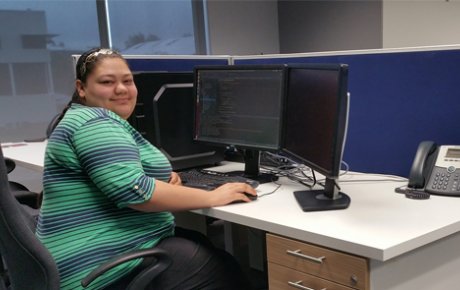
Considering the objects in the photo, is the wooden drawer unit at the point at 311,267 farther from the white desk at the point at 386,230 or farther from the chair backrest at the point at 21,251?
the chair backrest at the point at 21,251

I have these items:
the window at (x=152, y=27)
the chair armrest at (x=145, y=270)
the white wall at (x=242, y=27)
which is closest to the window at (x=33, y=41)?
the window at (x=152, y=27)

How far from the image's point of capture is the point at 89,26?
421 cm

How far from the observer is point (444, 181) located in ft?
4.77

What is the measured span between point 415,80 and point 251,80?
567 mm

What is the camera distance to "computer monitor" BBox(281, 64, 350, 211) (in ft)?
4.09

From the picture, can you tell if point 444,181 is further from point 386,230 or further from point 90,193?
point 90,193

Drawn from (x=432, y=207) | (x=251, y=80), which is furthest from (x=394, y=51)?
(x=432, y=207)

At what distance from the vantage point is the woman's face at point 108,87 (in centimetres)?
147

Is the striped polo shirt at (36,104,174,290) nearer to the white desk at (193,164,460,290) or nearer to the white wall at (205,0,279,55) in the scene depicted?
the white desk at (193,164,460,290)

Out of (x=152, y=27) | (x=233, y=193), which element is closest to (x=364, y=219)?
(x=233, y=193)

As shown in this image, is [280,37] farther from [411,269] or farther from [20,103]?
[411,269]

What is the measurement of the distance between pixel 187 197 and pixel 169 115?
0.63 m

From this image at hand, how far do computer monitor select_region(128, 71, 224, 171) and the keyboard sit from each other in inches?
4.3

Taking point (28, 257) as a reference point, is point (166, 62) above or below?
above
